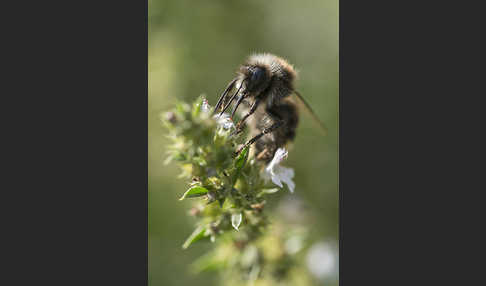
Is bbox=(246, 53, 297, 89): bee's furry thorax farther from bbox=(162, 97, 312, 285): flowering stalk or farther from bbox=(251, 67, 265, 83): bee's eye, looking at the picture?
bbox=(162, 97, 312, 285): flowering stalk

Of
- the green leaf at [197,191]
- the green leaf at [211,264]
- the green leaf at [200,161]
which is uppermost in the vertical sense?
the green leaf at [200,161]

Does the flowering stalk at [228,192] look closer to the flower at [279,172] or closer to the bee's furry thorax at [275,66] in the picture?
the flower at [279,172]

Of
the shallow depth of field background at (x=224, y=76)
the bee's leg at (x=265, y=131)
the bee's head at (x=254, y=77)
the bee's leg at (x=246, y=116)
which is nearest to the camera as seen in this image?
the bee's leg at (x=265, y=131)

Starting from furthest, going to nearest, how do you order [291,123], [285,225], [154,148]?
1. [154,148]
2. [285,225]
3. [291,123]

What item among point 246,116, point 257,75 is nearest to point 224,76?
point 257,75

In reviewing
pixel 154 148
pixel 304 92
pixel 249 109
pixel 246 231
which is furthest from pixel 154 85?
pixel 246 231

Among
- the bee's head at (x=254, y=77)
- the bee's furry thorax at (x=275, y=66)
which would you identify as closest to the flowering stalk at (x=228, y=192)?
the bee's head at (x=254, y=77)

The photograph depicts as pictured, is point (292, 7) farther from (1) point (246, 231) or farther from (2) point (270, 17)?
(1) point (246, 231)

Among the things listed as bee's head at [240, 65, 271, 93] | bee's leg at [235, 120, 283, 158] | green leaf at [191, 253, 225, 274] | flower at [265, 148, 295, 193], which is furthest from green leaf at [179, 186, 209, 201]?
green leaf at [191, 253, 225, 274]
